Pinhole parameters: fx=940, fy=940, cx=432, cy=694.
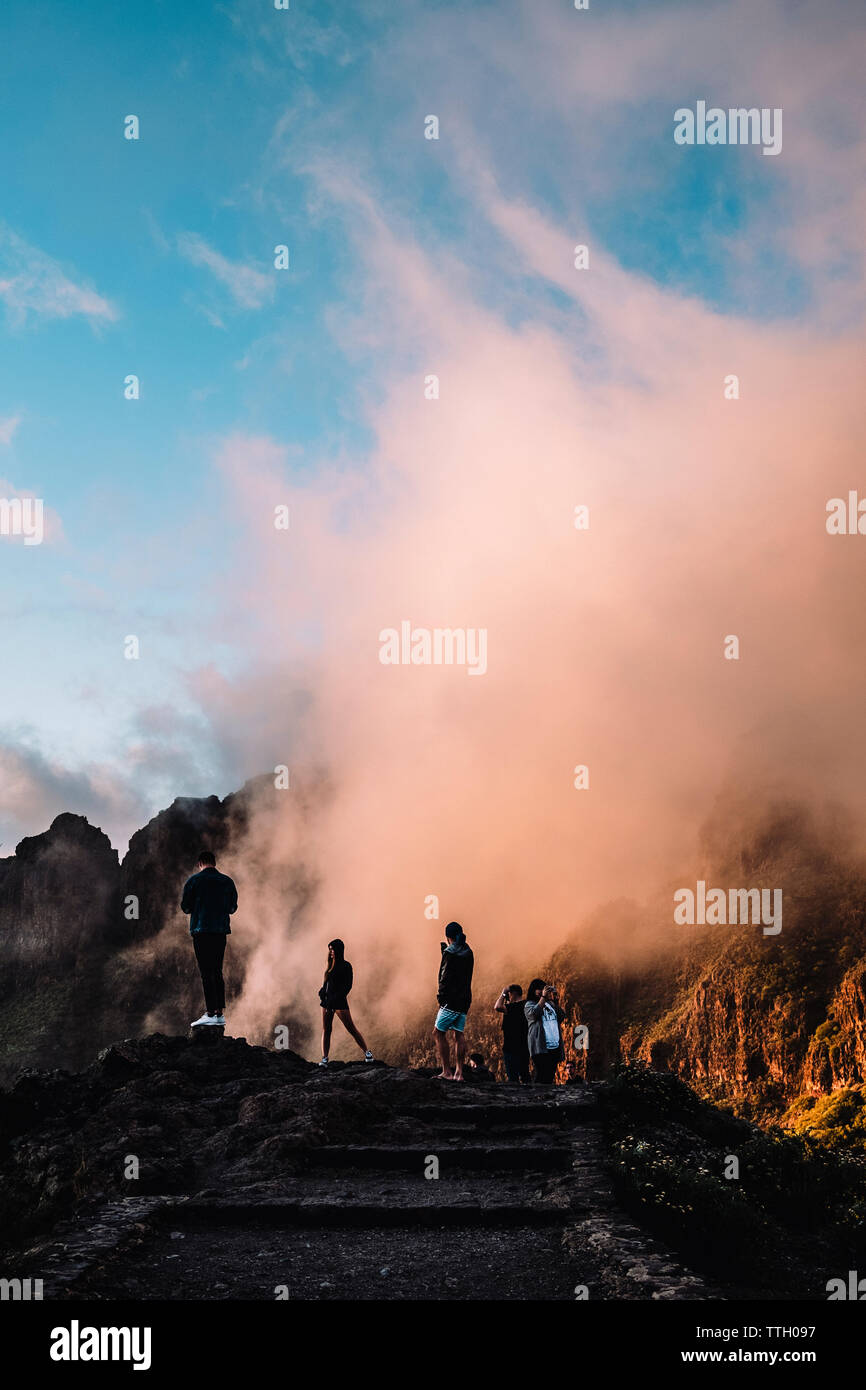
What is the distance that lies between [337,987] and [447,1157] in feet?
19.1

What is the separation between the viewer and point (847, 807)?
99.3 m

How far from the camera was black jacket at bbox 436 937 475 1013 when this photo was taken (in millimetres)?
15305

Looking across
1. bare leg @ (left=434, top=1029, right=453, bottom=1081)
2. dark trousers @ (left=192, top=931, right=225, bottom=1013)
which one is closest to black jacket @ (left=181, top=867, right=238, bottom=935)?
dark trousers @ (left=192, top=931, right=225, bottom=1013)

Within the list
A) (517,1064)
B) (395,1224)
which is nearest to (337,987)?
(517,1064)

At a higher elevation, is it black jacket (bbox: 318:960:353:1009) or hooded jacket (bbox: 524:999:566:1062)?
black jacket (bbox: 318:960:353:1009)

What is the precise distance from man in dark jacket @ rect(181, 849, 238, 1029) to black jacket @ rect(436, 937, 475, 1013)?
358cm

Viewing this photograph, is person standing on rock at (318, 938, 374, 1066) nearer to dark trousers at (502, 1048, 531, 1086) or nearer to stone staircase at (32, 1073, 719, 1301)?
dark trousers at (502, 1048, 531, 1086)

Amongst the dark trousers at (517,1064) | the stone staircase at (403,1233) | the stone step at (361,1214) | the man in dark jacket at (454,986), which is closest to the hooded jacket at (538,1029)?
→ the dark trousers at (517,1064)

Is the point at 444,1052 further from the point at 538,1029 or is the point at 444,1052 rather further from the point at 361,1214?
the point at 361,1214

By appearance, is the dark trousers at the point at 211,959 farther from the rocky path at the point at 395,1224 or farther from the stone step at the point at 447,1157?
the stone step at the point at 447,1157

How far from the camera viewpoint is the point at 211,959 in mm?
15352
